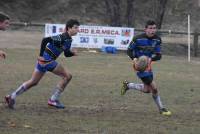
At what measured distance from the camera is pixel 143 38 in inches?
446

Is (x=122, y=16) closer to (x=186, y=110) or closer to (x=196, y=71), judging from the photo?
(x=196, y=71)

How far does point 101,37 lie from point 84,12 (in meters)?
9.73

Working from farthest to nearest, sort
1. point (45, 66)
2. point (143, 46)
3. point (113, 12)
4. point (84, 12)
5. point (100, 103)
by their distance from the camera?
point (84, 12), point (113, 12), point (100, 103), point (143, 46), point (45, 66)

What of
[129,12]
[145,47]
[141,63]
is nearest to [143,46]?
[145,47]

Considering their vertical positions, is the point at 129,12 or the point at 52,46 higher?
the point at 129,12

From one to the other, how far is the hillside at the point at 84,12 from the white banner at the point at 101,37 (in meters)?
5.84

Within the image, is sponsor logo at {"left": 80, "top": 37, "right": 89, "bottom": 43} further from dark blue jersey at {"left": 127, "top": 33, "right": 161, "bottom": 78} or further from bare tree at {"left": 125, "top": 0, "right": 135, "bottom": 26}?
dark blue jersey at {"left": 127, "top": 33, "right": 161, "bottom": 78}

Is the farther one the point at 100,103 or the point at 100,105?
the point at 100,103

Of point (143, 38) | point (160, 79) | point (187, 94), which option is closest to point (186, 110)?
point (143, 38)

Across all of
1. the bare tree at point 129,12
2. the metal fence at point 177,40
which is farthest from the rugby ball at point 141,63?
the bare tree at point 129,12

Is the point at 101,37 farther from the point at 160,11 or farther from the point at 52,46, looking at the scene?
the point at 52,46

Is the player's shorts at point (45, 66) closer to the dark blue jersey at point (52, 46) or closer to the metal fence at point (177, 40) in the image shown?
the dark blue jersey at point (52, 46)

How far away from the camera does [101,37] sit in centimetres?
2919

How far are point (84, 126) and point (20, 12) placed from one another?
28.5 meters
